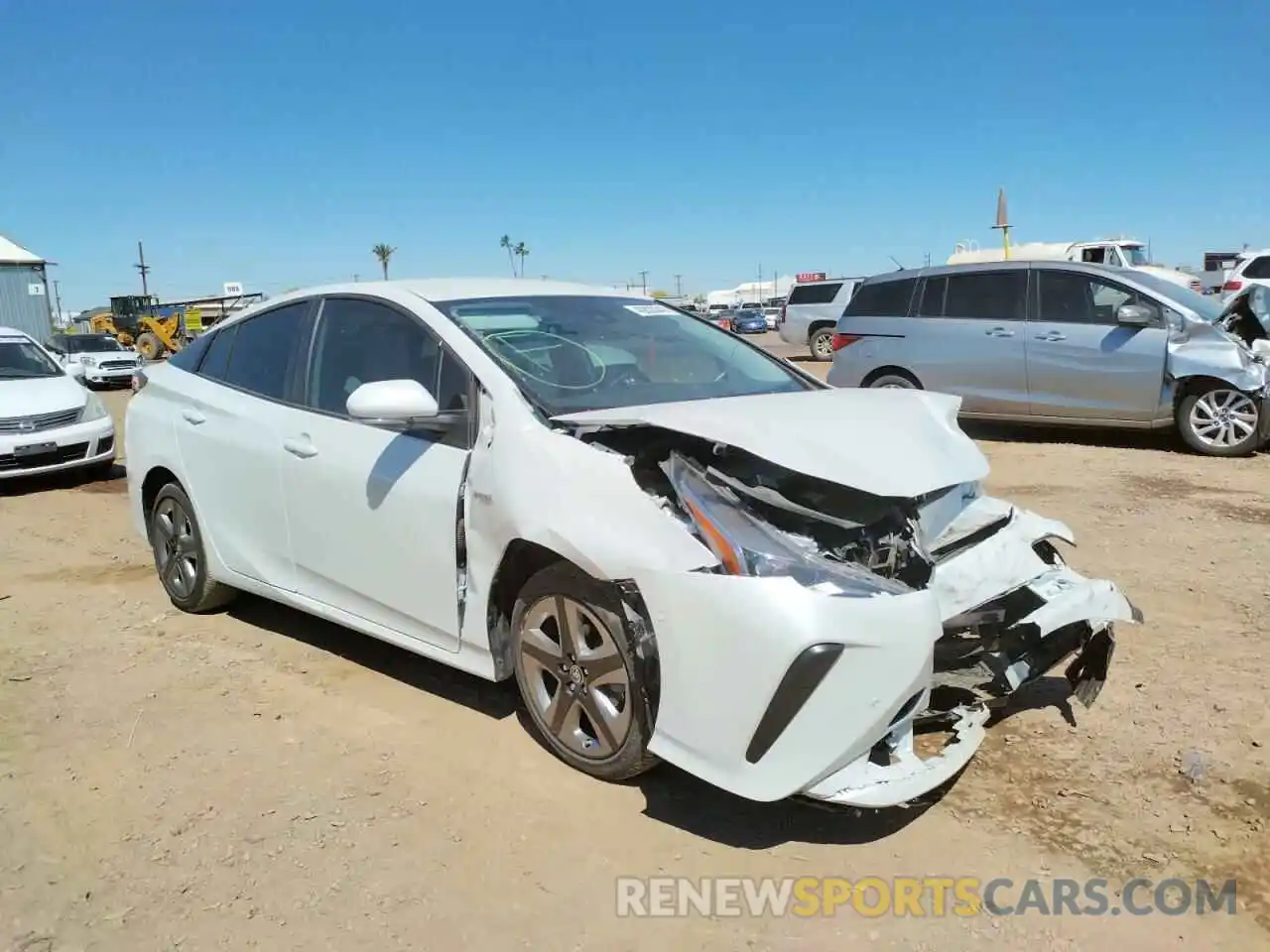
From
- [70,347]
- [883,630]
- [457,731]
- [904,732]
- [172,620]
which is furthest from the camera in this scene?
[70,347]

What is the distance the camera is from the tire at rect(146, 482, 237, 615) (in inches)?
189

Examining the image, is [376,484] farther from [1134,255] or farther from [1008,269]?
[1134,255]

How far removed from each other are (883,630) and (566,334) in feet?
6.01

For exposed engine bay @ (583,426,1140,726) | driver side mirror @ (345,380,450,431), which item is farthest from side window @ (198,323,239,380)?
exposed engine bay @ (583,426,1140,726)

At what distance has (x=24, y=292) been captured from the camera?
123ft

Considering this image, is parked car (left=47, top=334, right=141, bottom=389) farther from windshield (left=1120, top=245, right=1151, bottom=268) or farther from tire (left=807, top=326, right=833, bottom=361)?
windshield (left=1120, top=245, right=1151, bottom=268)

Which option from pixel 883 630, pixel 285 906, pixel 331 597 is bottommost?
pixel 285 906

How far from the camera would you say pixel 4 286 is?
36688mm

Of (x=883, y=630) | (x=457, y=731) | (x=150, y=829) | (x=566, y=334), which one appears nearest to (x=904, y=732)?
(x=883, y=630)

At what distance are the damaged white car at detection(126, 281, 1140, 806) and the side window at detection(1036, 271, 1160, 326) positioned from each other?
230 inches

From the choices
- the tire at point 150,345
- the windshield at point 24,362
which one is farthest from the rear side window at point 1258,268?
the tire at point 150,345

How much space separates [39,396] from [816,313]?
16216 millimetres

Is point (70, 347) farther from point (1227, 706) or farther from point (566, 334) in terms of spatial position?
point (1227, 706)

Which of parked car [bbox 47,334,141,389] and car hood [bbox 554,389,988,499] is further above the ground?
car hood [bbox 554,389,988,499]
